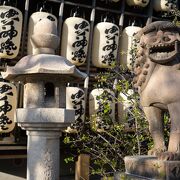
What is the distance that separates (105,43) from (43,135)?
5.10m

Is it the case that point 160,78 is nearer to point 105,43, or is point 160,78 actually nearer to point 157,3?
point 105,43

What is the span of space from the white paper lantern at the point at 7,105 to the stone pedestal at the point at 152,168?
5.61m

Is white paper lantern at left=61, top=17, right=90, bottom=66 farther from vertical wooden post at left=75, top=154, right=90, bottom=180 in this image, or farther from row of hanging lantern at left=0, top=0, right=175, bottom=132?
vertical wooden post at left=75, top=154, right=90, bottom=180

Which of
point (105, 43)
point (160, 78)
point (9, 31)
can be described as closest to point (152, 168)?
point (160, 78)

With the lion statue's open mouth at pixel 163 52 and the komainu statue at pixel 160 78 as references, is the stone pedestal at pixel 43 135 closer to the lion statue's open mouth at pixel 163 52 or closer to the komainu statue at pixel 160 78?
the komainu statue at pixel 160 78

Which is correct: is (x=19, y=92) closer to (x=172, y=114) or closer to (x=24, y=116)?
(x=24, y=116)

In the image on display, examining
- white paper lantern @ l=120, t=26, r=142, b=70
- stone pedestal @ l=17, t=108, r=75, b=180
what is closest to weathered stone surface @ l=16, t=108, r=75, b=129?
stone pedestal @ l=17, t=108, r=75, b=180

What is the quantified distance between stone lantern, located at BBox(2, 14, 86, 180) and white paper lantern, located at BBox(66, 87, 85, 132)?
3.38 metres

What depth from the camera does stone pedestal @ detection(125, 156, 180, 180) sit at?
3148mm

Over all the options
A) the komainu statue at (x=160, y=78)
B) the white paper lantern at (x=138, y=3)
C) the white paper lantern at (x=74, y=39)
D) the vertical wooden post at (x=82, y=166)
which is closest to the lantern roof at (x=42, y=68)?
the komainu statue at (x=160, y=78)

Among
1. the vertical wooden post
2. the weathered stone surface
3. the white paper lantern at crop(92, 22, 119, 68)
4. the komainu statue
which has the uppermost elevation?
the white paper lantern at crop(92, 22, 119, 68)

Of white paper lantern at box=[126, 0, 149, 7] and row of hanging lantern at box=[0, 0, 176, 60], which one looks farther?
white paper lantern at box=[126, 0, 149, 7]

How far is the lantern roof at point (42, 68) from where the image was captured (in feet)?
17.5

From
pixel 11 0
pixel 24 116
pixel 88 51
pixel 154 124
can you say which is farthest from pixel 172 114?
pixel 11 0
